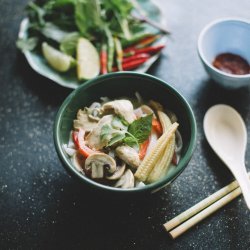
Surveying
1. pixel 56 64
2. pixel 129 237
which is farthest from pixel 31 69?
pixel 129 237

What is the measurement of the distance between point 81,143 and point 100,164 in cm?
11

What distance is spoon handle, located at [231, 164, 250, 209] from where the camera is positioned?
4.07ft

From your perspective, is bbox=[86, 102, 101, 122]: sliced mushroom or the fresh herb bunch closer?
bbox=[86, 102, 101, 122]: sliced mushroom

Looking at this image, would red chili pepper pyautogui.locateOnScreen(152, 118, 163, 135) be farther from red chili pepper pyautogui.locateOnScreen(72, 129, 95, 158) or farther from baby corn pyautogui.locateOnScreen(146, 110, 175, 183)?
red chili pepper pyautogui.locateOnScreen(72, 129, 95, 158)

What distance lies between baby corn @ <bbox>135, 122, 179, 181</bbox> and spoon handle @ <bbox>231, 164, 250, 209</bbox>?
28cm

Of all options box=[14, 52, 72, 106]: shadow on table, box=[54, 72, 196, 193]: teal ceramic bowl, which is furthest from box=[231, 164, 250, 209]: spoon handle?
box=[14, 52, 72, 106]: shadow on table

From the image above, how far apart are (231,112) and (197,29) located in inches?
19.4

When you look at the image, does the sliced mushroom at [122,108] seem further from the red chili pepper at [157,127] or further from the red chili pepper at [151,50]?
the red chili pepper at [151,50]

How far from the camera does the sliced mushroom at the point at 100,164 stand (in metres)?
1.15

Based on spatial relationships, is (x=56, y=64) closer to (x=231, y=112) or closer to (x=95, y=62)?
(x=95, y=62)

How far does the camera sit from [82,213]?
4.25 feet

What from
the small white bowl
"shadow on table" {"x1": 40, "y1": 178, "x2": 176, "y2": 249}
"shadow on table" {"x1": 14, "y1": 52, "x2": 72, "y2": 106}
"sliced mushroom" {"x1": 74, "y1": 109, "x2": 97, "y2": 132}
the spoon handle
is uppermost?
the small white bowl

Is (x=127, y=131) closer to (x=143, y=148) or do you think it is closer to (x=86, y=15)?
(x=143, y=148)

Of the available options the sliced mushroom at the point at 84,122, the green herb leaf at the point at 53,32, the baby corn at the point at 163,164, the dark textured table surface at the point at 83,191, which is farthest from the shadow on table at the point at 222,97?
the green herb leaf at the point at 53,32
